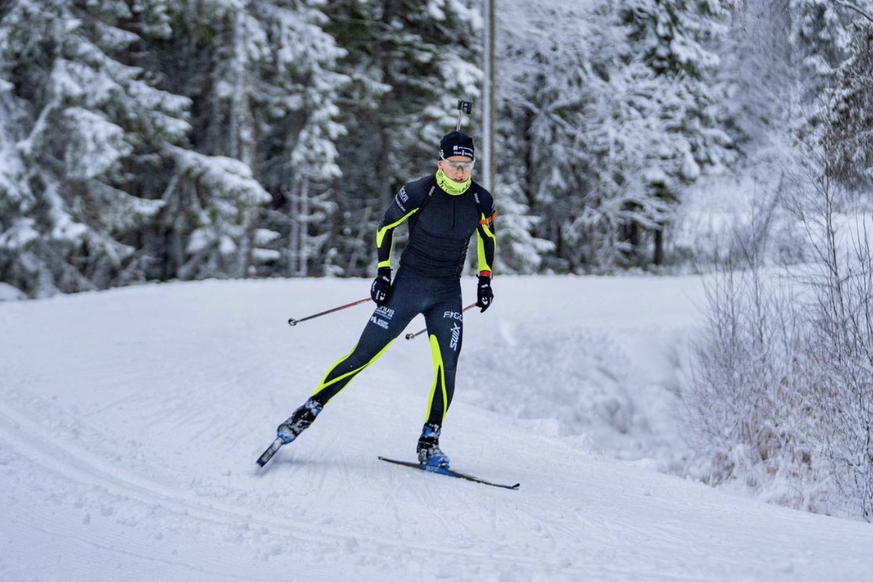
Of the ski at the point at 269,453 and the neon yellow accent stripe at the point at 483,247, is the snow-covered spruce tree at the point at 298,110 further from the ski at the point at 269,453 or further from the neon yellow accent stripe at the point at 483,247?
the ski at the point at 269,453

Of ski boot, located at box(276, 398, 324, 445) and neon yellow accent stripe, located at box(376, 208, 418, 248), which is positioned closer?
ski boot, located at box(276, 398, 324, 445)

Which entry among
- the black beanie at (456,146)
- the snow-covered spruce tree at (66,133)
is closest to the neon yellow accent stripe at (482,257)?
the black beanie at (456,146)

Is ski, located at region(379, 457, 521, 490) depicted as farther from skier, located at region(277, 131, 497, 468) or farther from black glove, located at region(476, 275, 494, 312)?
black glove, located at region(476, 275, 494, 312)

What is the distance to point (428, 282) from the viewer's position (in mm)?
4930

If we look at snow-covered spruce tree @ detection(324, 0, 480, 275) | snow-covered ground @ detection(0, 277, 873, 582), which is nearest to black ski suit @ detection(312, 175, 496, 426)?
snow-covered ground @ detection(0, 277, 873, 582)

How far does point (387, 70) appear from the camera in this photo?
2089 cm

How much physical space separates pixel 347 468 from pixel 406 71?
1773cm

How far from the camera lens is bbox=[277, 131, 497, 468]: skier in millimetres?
4852

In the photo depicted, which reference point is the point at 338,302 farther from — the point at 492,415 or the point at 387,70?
the point at 387,70

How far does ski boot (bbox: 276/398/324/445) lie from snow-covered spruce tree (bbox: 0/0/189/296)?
12.2 m

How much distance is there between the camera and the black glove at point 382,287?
482cm

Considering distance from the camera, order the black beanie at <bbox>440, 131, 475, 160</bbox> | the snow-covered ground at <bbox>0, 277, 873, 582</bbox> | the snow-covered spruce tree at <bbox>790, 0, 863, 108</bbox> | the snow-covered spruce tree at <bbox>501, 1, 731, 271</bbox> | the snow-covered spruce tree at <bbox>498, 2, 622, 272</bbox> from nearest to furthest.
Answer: the snow-covered ground at <bbox>0, 277, 873, 582</bbox>, the black beanie at <bbox>440, 131, 475, 160</bbox>, the snow-covered spruce tree at <bbox>790, 0, 863, 108</bbox>, the snow-covered spruce tree at <bbox>498, 2, 622, 272</bbox>, the snow-covered spruce tree at <bbox>501, 1, 731, 271</bbox>

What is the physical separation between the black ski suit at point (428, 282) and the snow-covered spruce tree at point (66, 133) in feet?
40.0

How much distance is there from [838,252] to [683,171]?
17.0m
